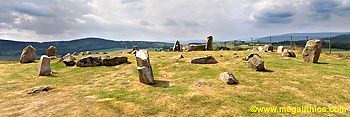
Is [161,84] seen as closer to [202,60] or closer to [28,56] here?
[202,60]

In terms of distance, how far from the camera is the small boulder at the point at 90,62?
37.3 metres

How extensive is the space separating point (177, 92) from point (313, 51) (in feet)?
69.0

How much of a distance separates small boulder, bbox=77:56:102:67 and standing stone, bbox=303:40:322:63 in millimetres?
24109

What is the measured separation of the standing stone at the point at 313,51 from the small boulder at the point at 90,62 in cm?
2411

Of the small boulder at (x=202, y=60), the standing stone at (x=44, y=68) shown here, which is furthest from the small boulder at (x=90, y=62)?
the small boulder at (x=202, y=60)

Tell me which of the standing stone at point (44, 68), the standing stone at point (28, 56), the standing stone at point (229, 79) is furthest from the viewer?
the standing stone at point (28, 56)

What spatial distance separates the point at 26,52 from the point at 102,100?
3029cm

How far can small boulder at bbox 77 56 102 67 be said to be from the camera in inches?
1470

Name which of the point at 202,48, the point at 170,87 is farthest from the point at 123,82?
the point at 202,48

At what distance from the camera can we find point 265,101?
21.0 m

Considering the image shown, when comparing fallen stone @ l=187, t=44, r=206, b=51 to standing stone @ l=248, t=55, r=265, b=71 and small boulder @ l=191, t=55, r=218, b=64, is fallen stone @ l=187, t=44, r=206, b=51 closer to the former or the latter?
small boulder @ l=191, t=55, r=218, b=64

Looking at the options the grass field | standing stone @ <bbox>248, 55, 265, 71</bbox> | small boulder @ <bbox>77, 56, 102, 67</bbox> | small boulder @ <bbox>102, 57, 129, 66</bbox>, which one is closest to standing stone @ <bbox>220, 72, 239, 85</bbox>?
the grass field

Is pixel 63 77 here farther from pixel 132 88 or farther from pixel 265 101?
pixel 265 101

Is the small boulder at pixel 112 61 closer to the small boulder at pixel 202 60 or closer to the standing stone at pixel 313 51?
the small boulder at pixel 202 60
